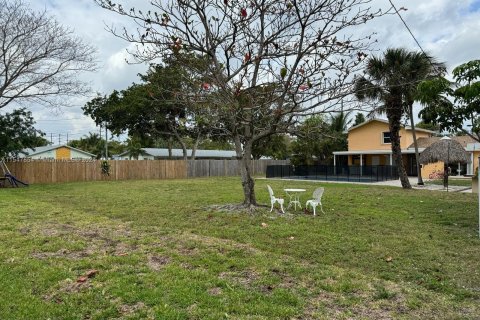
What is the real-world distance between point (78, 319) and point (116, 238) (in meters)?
3.27

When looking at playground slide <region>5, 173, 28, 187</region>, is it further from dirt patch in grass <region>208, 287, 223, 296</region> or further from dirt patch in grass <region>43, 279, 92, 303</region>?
dirt patch in grass <region>208, 287, 223, 296</region>

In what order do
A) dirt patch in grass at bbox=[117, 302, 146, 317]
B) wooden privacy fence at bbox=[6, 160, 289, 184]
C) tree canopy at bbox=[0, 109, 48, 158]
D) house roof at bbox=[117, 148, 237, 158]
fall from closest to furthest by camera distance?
1. dirt patch in grass at bbox=[117, 302, 146, 317]
2. tree canopy at bbox=[0, 109, 48, 158]
3. wooden privacy fence at bbox=[6, 160, 289, 184]
4. house roof at bbox=[117, 148, 237, 158]

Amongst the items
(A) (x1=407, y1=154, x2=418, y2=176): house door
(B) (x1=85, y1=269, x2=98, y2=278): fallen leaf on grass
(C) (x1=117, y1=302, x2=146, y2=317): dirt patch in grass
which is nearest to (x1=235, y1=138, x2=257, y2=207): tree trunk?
(B) (x1=85, y1=269, x2=98, y2=278): fallen leaf on grass

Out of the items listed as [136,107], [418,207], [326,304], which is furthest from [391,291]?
[136,107]

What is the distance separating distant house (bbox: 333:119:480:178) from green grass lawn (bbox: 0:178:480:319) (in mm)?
23112

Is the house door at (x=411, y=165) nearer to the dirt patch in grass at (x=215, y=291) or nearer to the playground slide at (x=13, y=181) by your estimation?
the playground slide at (x=13, y=181)

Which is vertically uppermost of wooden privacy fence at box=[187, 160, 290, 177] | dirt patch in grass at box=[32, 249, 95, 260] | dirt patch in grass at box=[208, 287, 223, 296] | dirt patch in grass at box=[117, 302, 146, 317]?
wooden privacy fence at box=[187, 160, 290, 177]

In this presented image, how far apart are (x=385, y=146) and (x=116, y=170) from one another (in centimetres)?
2073

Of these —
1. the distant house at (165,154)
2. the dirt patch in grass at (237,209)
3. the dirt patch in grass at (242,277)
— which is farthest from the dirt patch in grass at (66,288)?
the distant house at (165,154)

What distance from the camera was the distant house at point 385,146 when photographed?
96.7ft

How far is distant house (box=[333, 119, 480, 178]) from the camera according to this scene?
Result: 1160 inches

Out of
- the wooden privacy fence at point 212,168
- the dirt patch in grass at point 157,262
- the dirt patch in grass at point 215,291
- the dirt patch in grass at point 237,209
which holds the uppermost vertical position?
the wooden privacy fence at point 212,168

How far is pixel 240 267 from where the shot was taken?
15.5ft

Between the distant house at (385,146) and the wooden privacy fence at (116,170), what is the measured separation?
945 centimetres
